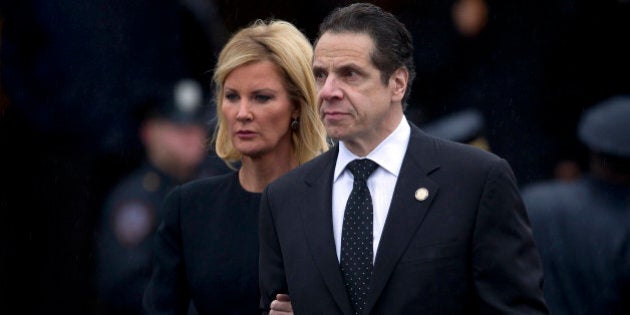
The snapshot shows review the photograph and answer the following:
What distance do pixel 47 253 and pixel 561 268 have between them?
265 centimetres

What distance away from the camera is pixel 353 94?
4.49m

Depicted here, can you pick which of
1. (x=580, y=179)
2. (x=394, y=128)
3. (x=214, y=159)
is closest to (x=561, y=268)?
(x=580, y=179)

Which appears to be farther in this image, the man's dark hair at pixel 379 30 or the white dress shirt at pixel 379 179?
the man's dark hair at pixel 379 30

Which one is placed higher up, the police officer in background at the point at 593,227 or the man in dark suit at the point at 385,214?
the man in dark suit at the point at 385,214

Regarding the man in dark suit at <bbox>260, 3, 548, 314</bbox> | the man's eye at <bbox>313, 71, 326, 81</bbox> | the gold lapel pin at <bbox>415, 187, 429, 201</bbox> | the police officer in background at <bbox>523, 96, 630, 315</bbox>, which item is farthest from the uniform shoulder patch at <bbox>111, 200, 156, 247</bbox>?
the gold lapel pin at <bbox>415, 187, 429, 201</bbox>

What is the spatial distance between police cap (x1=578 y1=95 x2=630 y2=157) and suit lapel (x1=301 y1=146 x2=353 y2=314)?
7.32 feet

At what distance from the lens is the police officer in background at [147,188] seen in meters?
7.05

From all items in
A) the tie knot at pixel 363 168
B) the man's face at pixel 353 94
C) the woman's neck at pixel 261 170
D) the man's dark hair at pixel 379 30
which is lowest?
the woman's neck at pixel 261 170

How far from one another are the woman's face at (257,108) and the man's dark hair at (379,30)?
0.97 metres

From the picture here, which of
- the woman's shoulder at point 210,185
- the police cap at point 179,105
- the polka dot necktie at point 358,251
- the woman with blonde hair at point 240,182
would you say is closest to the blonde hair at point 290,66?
the woman with blonde hair at point 240,182

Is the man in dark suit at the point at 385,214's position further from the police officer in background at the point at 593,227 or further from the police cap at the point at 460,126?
the police cap at the point at 460,126

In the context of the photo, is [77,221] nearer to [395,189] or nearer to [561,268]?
[561,268]

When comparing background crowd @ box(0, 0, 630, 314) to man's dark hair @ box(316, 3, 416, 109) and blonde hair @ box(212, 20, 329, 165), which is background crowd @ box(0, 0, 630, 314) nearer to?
blonde hair @ box(212, 20, 329, 165)

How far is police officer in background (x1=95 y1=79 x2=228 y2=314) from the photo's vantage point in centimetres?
705
